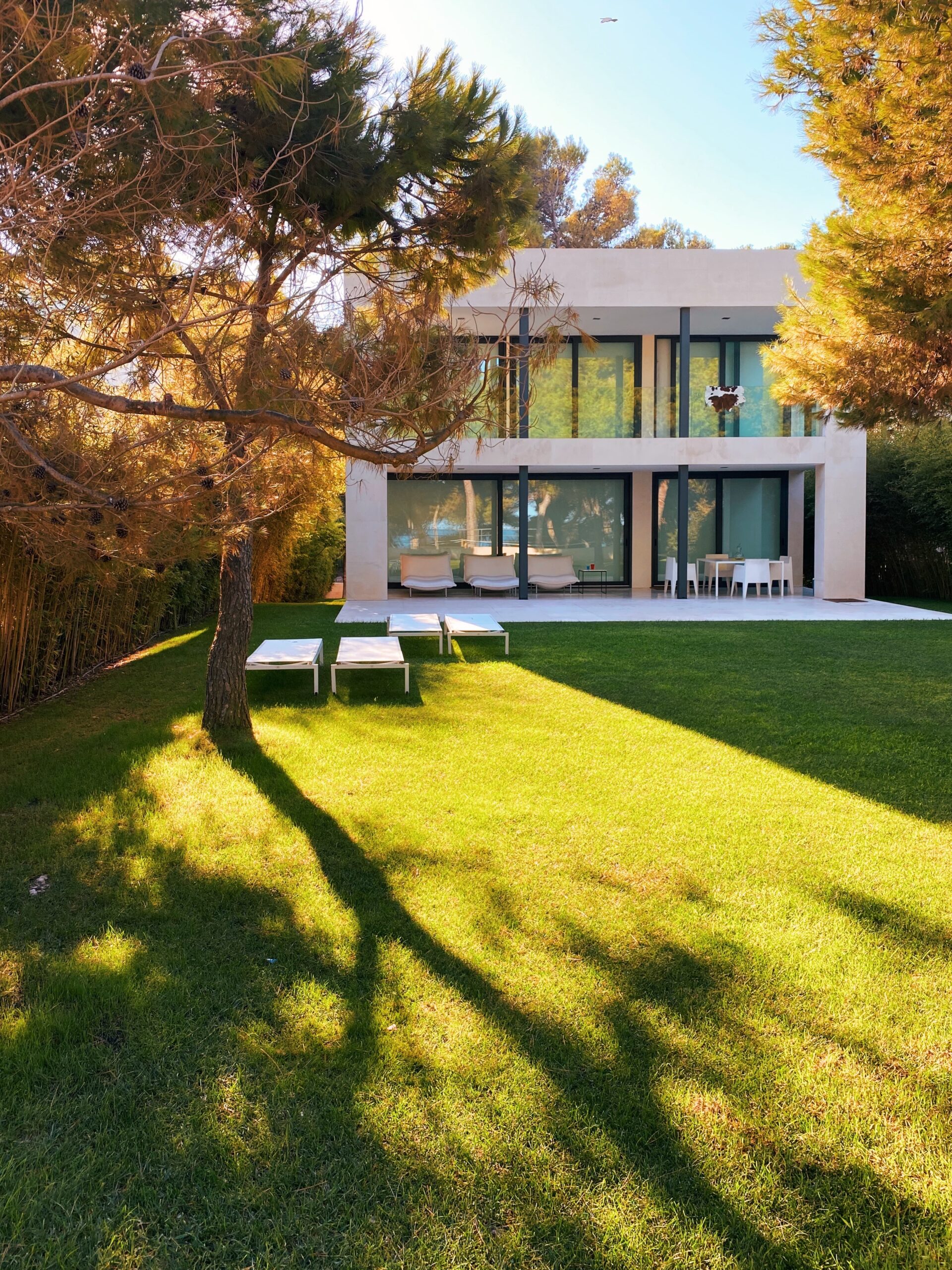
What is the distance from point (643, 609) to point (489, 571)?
→ 12.4ft

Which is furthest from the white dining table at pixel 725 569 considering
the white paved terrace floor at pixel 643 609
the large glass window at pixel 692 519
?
the large glass window at pixel 692 519

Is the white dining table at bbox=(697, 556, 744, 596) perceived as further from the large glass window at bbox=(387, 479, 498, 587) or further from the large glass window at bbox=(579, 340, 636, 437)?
the large glass window at bbox=(387, 479, 498, 587)

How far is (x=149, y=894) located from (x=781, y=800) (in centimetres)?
312

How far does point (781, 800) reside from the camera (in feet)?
15.4

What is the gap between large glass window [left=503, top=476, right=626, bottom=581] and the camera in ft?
60.0

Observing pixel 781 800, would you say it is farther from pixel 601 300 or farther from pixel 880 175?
pixel 601 300

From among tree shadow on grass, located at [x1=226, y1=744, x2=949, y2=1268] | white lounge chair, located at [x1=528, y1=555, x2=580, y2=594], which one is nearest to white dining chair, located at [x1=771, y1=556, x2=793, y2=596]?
white lounge chair, located at [x1=528, y1=555, x2=580, y2=594]

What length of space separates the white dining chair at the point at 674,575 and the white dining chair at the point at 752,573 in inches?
31.0

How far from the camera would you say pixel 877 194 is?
→ 4.85 metres

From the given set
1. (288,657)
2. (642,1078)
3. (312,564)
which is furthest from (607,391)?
(642,1078)

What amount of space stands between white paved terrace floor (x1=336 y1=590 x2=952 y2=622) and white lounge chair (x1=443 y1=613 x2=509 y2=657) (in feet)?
8.55

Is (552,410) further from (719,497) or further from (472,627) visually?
(472,627)

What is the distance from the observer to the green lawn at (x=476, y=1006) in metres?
1.93

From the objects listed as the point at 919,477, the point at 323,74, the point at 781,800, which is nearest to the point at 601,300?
the point at 919,477
